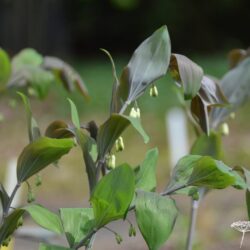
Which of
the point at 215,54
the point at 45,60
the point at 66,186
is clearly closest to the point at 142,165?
the point at 45,60

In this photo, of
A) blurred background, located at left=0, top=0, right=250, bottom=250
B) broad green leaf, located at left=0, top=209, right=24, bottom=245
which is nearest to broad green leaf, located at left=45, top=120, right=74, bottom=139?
broad green leaf, located at left=0, top=209, right=24, bottom=245

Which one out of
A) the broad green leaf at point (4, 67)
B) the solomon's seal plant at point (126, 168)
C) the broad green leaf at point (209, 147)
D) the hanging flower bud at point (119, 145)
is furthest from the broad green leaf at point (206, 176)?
the broad green leaf at point (4, 67)

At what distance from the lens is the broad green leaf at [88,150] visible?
1.82 metres

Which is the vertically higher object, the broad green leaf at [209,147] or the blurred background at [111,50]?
the broad green leaf at [209,147]

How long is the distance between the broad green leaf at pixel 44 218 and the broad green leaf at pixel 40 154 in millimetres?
80

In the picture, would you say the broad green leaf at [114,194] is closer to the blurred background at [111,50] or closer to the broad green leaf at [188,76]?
the broad green leaf at [188,76]

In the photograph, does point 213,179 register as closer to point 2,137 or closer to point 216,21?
point 2,137

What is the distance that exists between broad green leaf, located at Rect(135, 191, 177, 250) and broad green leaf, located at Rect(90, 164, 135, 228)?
0.03 meters

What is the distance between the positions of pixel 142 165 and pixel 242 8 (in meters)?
12.1

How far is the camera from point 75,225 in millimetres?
1784

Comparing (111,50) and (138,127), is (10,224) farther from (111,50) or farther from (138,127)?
(111,50)

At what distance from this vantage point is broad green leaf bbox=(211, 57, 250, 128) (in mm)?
2365

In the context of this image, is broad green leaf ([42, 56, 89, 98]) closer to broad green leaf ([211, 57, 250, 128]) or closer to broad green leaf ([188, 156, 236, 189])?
broad green leaf ([211, 57, 250, 128])

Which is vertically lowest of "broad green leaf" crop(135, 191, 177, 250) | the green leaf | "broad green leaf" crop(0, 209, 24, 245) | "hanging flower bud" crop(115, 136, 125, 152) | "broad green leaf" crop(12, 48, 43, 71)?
"broad green leaf" crop(0, 209, 24, 245)
